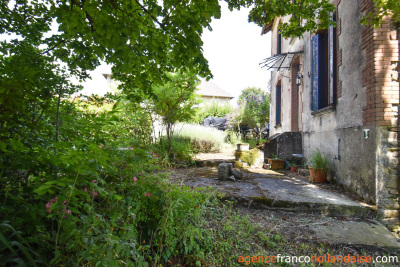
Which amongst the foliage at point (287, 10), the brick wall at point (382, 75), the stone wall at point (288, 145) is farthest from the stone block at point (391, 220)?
the stone wall at point (288, 145)

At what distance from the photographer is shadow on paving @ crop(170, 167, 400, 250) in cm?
249

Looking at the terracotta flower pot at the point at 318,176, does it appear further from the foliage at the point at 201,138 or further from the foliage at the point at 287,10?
the foliage at the point at 201,138

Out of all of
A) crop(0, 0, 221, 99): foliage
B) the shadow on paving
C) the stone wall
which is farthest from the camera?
the stone wall

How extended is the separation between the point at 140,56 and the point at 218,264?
208cm

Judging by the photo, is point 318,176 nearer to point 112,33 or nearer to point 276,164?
point 276,164

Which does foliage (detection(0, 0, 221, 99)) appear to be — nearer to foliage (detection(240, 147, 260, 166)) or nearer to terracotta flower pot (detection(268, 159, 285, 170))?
foliage (detection(240, 147, 260, 166))

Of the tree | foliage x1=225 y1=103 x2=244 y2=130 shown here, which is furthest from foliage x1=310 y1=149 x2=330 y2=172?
foliage x1=225 y1=103 x2=244 y2=130

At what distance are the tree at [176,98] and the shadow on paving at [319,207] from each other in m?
Answer: 2.36

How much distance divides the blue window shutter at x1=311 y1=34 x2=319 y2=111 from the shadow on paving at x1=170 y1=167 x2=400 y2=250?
204 cm

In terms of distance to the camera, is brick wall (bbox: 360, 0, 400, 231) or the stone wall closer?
brick wall (bbox: 360, 0, 400, 231)

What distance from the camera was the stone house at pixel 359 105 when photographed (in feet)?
9.89

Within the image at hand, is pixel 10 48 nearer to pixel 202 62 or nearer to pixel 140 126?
pixel 202 62

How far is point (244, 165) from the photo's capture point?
20.7 ft

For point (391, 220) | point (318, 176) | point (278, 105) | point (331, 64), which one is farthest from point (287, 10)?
point (278, 105)
